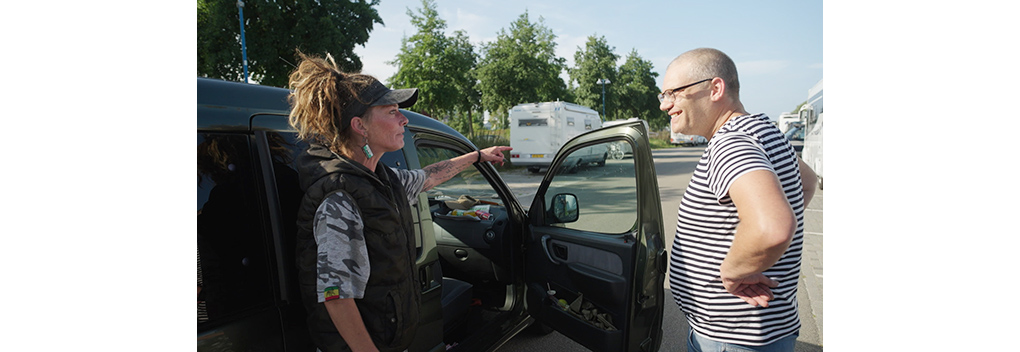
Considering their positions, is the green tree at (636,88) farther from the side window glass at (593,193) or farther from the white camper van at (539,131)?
the side window glass at (593,193)

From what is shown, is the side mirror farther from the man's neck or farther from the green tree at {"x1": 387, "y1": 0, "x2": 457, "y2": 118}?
the green tree at {"x1": 387, "y1": 0, "x2": 457, "y2": 118}

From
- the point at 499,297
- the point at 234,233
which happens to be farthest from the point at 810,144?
the point at 234,233

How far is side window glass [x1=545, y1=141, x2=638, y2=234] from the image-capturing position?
2.44 m

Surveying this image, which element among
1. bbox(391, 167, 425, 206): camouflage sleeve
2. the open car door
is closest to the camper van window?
the open car door

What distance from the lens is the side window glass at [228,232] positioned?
1500mm

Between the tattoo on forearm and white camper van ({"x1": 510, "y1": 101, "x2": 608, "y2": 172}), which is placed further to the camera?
white camper van ({"x1": 510, "y1": 101, "x2": 608, "y2": 172})

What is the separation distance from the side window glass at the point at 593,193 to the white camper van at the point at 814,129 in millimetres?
13050

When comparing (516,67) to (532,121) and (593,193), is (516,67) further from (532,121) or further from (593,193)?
(593,193)

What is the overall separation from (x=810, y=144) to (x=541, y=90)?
13.0 m

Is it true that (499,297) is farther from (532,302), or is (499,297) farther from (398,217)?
(398,217)

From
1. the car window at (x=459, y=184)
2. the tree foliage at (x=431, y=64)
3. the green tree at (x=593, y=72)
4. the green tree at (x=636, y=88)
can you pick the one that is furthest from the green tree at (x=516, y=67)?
the car window at (x=459, y=184)

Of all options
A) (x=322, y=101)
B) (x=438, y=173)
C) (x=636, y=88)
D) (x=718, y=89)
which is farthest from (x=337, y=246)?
(x=636, y=88)

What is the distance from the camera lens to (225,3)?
1608 centimetres

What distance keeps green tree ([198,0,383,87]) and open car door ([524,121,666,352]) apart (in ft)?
50.1
